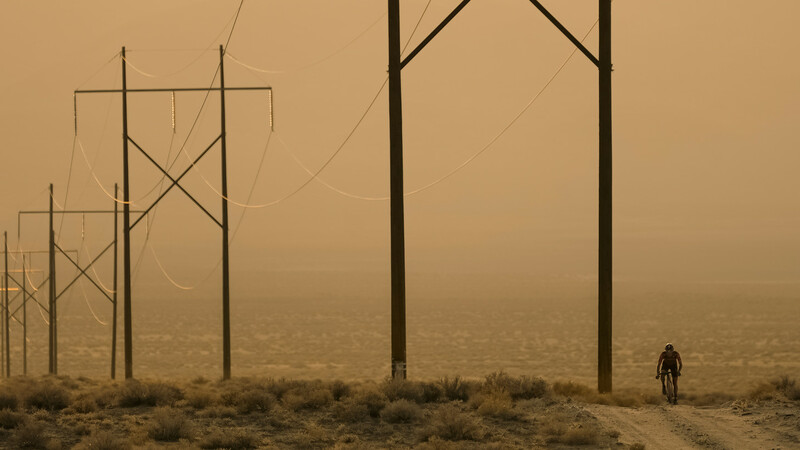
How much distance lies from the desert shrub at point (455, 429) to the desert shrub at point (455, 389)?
3.46 m

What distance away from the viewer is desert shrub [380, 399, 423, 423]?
74.1 feet

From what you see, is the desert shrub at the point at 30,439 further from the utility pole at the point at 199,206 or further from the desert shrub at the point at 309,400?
the utility pole at the point at 199,206

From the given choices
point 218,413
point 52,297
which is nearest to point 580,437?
point 218,413

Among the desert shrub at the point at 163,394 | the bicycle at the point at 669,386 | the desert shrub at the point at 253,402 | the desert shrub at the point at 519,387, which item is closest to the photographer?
the desert shrub at the point at 253,402

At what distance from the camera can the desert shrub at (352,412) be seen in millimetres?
22891

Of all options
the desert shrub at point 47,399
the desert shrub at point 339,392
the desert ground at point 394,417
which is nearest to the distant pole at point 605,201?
the desert ground at point 394,417

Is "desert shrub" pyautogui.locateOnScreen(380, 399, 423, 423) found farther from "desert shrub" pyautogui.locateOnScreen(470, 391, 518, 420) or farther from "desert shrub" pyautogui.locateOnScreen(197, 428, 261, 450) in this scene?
"desert shrub" pyautogui.locateOnScreen(197, 428, 261, 450)

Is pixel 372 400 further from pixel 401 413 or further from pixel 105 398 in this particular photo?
pixel 105 398

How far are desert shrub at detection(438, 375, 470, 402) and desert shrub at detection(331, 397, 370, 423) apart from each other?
7.22 ft

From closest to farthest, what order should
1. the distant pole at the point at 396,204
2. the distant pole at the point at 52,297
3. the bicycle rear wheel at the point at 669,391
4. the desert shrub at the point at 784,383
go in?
the desert shrub at the point at 784,383, the distant pole at the point at 396,204, the bicycle rear wheel at the point at 669,391, the distant pole at the point at 52,297

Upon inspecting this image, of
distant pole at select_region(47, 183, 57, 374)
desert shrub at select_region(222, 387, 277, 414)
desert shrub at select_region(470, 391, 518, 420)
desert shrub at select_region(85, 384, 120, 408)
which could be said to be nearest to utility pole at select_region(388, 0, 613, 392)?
desert shrub at select_region(470, 391, 518, 420)

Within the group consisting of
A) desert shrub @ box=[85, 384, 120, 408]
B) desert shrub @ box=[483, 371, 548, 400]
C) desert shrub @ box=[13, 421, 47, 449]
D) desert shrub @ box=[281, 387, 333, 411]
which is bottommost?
desert shrub @ box=[13, 421, 47, 449]

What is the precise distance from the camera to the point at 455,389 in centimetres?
2538

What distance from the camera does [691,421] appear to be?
75.3 ft
